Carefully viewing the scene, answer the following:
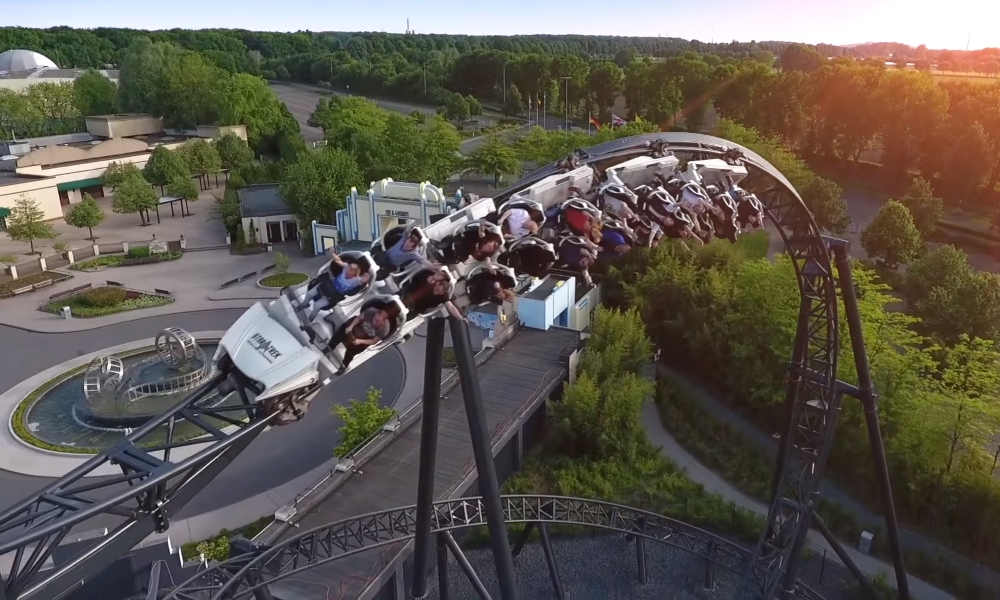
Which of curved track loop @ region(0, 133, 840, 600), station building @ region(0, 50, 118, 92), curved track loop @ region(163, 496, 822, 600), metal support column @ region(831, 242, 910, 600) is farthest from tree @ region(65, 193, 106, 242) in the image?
station building @ region(0, 50, 118, 92)

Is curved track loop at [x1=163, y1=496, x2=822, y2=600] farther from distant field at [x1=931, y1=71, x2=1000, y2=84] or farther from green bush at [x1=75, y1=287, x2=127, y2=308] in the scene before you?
distant field at [x1=931, y1=71, x2=1000, y2=84]

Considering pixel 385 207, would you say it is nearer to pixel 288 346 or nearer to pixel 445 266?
pixel 445 266

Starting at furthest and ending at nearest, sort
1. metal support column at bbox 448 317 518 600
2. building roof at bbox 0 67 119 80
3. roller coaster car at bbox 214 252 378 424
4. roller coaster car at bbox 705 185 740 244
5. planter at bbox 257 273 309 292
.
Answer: building roof at bbox 0 67 119 80 → planter at bbox 257 273 309 292 → roller coaster car at bbox 705 185 740 244 → metal support column at bbox 448 317 518 600 → roller coaster car at bbox 214 252 378 424

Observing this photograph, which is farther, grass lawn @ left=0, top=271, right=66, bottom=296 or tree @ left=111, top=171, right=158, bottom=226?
tree @ left=111, top=171, right=158, bottom=226

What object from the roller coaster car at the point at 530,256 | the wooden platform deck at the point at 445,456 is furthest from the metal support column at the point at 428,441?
the wooden platform deck at the point at 445,456

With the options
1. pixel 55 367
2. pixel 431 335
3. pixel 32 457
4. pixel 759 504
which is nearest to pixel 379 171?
pixel 55 367

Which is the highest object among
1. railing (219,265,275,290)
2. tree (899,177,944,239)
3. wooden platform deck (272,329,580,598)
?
tree (899,177,944,239)

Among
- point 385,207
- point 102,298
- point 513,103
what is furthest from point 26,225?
point 513,103

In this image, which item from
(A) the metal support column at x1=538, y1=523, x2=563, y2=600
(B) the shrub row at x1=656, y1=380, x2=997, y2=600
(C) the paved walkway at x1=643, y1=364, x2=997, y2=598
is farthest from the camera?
(C) the paved walkway at x1=643, y1=364, x2=997, y2=598
